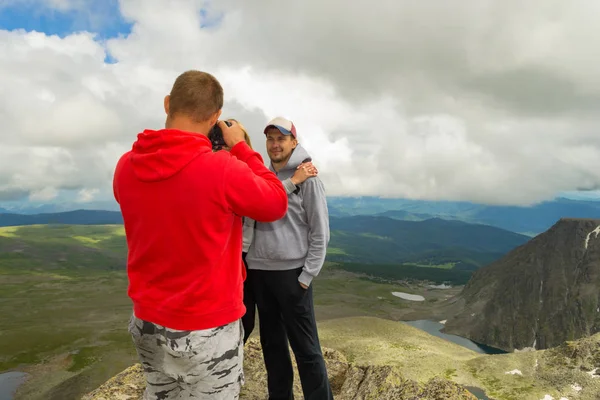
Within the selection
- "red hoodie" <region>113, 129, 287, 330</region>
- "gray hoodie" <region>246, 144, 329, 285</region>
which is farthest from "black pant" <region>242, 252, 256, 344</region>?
"red hoodie" <region>113, 129, 287, 330</region>

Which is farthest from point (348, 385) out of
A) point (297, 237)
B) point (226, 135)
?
point (226, 135)

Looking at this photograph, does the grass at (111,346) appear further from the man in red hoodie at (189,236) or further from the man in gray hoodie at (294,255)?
the man in red hoodie at (189,236)

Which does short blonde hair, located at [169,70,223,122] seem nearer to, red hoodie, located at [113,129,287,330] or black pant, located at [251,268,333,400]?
red hoodie, located at [113,129,287,330]

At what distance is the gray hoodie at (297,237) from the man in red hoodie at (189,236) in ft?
5.93

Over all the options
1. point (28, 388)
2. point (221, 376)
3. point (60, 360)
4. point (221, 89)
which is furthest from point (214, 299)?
point (60, 360)

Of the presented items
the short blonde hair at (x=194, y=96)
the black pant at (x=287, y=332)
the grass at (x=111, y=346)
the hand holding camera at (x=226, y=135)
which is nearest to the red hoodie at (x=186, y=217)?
the short blonde hair at (x=194, y=96)

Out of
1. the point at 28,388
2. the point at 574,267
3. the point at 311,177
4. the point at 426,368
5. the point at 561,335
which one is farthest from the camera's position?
the point at 574,267

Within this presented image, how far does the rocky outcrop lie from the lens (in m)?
6.80

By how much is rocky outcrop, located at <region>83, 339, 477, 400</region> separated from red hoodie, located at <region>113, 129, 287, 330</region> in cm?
509

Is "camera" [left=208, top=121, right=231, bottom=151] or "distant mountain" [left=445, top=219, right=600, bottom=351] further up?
"camera" [left=208, top=121, right=231, bottom=151]

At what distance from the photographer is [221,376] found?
3.39 meters

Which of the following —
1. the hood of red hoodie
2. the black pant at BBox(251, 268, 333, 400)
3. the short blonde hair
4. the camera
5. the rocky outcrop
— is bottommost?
the rocky outcrop

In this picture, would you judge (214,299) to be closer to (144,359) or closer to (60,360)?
(144,359)

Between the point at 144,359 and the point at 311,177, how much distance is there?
3099 millimetres
